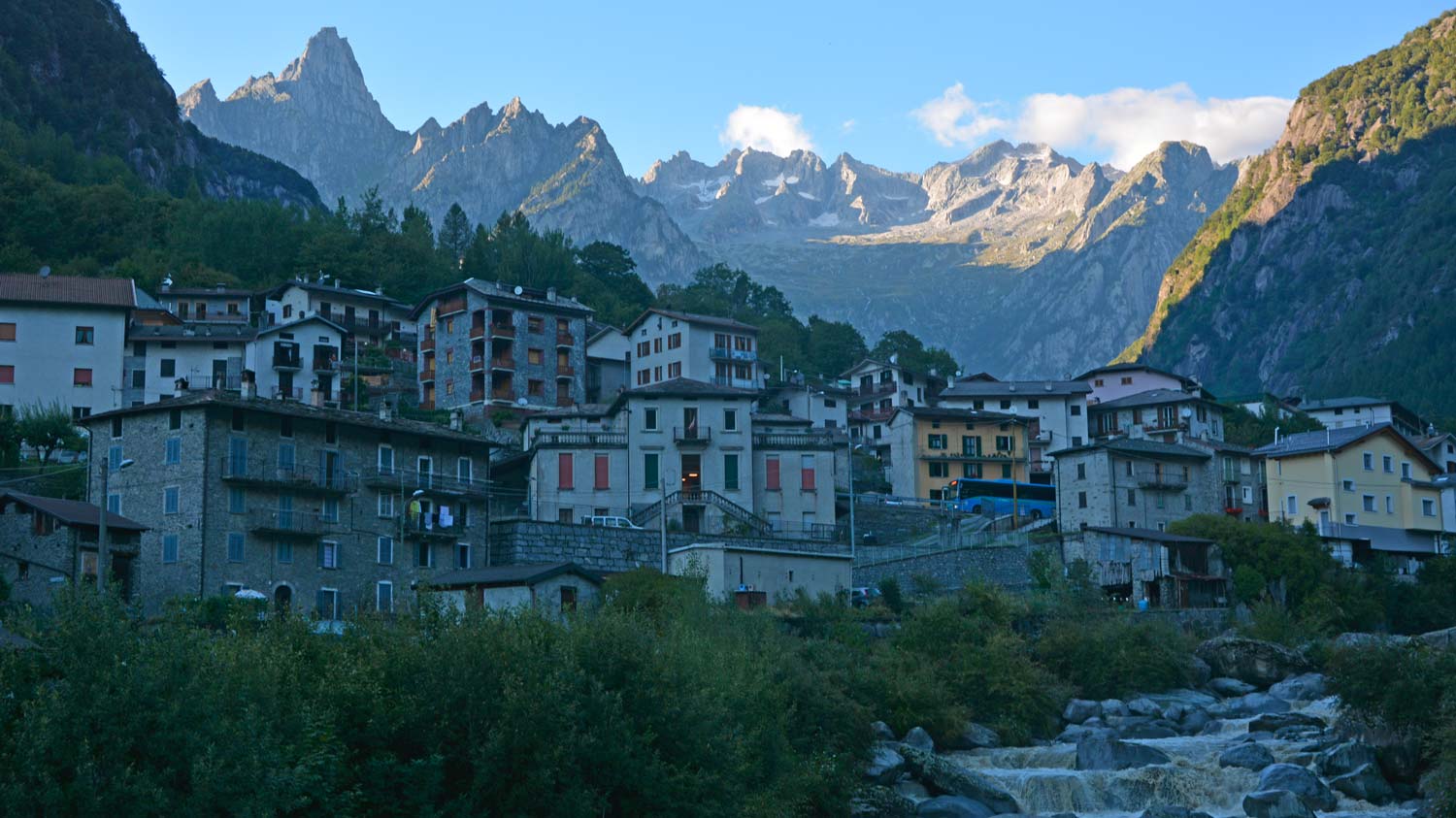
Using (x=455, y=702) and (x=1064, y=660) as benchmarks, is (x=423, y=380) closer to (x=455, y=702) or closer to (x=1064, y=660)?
(x=1064, y=660)

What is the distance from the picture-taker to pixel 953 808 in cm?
4753

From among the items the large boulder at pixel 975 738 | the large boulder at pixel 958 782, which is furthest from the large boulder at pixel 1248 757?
the large boulder at pixel 975 738

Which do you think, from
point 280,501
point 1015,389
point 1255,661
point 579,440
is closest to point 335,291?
point 579,440

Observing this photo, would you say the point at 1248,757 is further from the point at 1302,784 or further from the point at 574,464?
the point at 574,464

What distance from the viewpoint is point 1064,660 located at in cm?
6731

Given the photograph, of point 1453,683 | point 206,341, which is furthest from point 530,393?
point 1453,683

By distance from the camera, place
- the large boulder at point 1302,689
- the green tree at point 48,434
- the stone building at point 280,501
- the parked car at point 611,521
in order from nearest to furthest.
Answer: the large boulder at point 1302,689 → the stone building at point 280,501 → the parked car at point 611,521 → the green tree at point 48,434

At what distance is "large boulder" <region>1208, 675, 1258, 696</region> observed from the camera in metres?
66.7

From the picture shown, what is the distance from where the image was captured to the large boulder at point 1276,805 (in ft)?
151

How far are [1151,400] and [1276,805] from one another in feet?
255

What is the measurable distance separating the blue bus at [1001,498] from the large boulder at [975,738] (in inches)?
1479

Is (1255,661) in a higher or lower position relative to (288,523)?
lower

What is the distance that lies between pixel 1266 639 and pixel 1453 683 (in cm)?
2180

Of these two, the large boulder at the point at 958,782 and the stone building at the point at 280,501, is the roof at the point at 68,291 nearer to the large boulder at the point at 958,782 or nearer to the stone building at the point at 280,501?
the stone building at the point at 280,501
